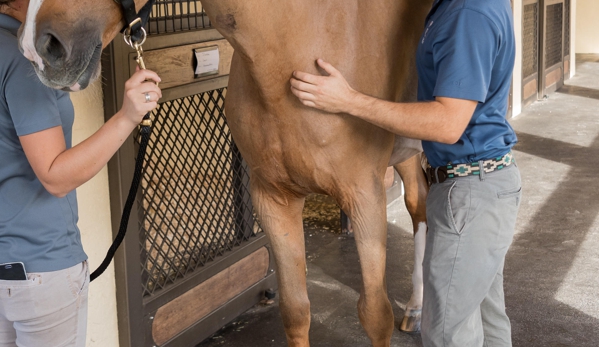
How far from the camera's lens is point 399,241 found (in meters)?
3.71

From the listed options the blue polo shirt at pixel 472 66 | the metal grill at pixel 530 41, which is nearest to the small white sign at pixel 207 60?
the blue polo shirt at pixel 472 66

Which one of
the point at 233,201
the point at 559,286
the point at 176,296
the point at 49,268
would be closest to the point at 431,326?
the point at 49,268

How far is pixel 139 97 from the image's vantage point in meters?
1.31

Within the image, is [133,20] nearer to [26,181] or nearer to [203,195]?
[26,181]

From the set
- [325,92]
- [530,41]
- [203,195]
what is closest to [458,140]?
[325,92]

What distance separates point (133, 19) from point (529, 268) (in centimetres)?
259

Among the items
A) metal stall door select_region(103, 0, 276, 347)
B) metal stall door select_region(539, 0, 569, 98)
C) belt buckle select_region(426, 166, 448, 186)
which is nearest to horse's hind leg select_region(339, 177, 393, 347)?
belt buckle select_region(426, 166, 448, 186)

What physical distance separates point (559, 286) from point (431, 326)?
165 cm

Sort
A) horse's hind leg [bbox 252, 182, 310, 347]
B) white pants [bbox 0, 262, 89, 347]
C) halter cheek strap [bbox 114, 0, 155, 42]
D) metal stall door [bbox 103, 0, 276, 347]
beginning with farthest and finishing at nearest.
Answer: metal stall door [bbox 103, 0, 276, 347], horse's hind leg [bbox 252, 182, 310, 347], white pants [bbox 0, 262, 89, 347], halter cheek strap [bbox 114, 0, 155, 42]

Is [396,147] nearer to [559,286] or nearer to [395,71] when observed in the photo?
[395,71]

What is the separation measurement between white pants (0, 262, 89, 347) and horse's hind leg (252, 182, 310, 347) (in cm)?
62

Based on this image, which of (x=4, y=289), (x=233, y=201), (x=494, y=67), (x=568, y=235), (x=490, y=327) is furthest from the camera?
(x=568, y=235)

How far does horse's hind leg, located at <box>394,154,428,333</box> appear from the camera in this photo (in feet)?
8.92

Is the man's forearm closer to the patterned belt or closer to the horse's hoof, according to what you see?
the patterned belt
